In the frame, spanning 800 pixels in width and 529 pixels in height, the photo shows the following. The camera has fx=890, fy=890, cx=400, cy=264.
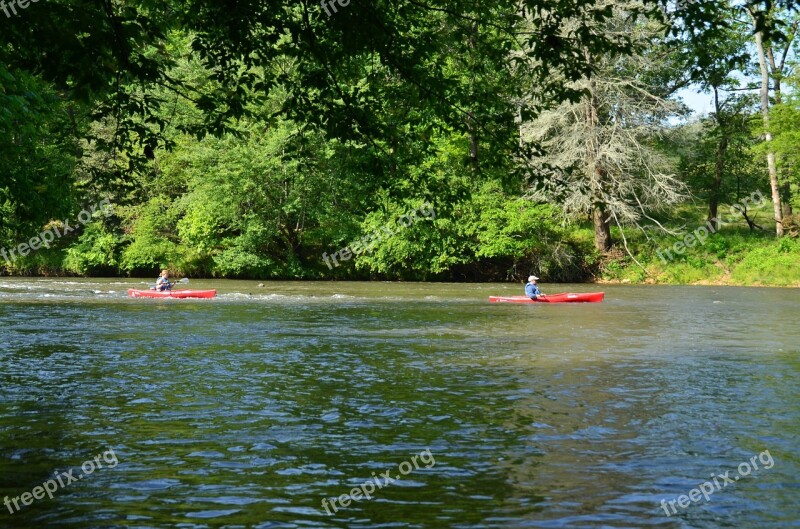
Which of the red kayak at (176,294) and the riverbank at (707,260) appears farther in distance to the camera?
the riverbank at (707,260)

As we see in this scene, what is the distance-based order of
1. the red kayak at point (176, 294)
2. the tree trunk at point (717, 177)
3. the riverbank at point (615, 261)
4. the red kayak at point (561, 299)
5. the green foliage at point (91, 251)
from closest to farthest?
the red kayak at point (561, 299)
the red kayak at point (176, 294)
the riverbank at point (615, 261)
the tree trunk at point (717, 177)
the green foliage at point (91, 251)

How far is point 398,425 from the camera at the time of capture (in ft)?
34.0

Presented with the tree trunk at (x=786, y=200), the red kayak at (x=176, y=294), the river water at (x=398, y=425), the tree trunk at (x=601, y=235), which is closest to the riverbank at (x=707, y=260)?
the tree trunk at (x=601, y=235)

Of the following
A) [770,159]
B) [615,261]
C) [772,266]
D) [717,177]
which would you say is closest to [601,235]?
[615,261]

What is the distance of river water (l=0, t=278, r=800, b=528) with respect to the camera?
7.34 m

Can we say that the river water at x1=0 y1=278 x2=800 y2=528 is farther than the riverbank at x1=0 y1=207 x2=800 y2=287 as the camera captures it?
No

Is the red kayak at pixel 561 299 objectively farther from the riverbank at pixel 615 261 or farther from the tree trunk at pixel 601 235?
the tree trunk at pixel 601 235

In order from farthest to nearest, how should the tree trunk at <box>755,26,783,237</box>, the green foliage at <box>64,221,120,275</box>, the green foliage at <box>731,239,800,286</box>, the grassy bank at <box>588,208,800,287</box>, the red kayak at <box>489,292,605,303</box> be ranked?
the green foliage at <box>64,221,120,275</box>
the tree trunk at <box>755,26,783,237</box>
the grassy bank at <box>588,208,800,287</box>
the green foliage at <box>731,239,800,286</box>
the red kayak at <box>489,292,605,303</box>

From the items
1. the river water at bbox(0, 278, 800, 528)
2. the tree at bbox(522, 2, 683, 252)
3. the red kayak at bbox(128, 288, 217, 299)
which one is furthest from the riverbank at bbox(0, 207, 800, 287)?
the river water at bbox(0, 278, 800, 528)

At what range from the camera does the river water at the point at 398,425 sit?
7340 millimetres

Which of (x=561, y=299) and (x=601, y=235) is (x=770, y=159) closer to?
(x=601, y=235)

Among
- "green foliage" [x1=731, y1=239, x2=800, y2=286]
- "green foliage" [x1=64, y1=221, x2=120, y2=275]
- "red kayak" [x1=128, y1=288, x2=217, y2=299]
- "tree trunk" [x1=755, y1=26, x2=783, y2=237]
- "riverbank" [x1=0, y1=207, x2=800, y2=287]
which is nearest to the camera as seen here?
"red kayak" [x1=128, y1=288, x2=217, y2=299]

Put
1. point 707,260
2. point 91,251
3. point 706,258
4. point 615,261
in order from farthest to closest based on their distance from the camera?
point 91,251, point 615,261, point 706,258, point 707,260

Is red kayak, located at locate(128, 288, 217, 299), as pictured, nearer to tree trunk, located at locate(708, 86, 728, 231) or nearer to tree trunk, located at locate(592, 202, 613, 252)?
tree trunk, located at locate(592, 202, 613, 252)
